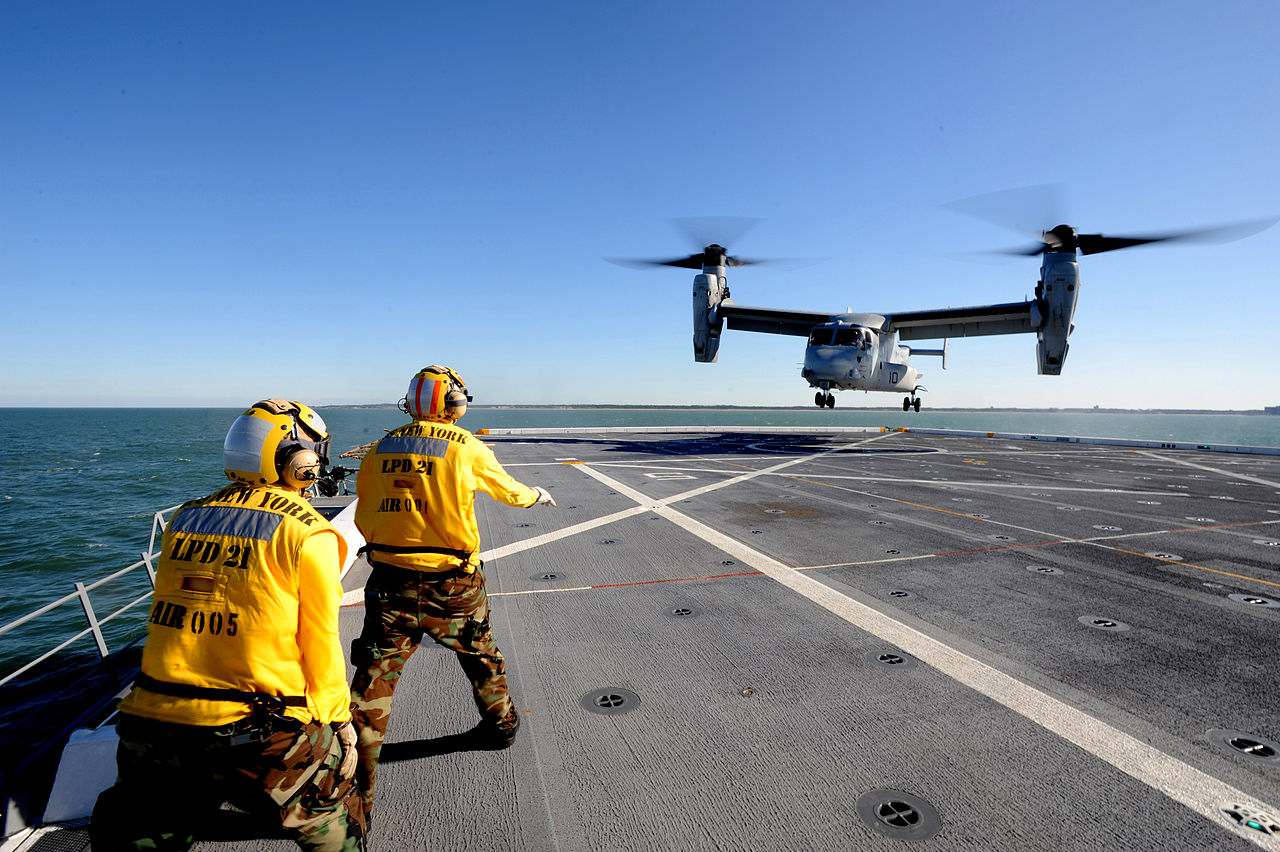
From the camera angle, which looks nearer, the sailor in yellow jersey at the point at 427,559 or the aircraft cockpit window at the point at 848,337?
the sailor in yellow jersey at the point at 427,559

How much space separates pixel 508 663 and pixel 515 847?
1.95 m

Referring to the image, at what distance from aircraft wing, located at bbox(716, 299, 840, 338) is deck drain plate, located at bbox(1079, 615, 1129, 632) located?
86.8 ft

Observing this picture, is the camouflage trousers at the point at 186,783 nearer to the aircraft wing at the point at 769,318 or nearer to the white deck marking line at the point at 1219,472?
the white deck marking line at the point at 1219,472

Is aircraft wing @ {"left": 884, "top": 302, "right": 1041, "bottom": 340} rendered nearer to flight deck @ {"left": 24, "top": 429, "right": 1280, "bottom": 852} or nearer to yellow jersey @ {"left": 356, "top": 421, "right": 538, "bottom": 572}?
flight deck @ {"left": 24, "top": 429, "right": 1280, "bottom": 852}

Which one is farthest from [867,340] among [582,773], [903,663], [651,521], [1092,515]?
[582,773]

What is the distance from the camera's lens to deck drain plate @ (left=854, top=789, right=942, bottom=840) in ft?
8.69

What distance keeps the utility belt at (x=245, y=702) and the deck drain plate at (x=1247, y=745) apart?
4.77m

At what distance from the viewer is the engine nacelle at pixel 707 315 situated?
30250 mm

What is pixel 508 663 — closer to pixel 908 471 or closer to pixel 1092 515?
pixel 1092 515

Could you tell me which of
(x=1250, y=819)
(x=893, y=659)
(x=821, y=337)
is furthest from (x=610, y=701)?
(x=821, y=337)

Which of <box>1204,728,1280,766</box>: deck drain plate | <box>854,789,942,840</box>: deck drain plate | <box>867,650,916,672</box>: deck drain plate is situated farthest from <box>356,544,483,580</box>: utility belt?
<box>1204,728,1280,766</box>: deck drain plate

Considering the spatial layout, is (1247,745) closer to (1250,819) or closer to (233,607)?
(1250,819)

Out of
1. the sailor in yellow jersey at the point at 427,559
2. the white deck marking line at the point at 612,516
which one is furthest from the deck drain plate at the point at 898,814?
the white deck marking line at the point at 612,516

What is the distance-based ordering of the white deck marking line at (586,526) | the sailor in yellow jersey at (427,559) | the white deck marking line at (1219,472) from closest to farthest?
the sailor in yellow jersey at (427,559), the white deck marking line at (586,526), the white deck marking line at (1219,472)
